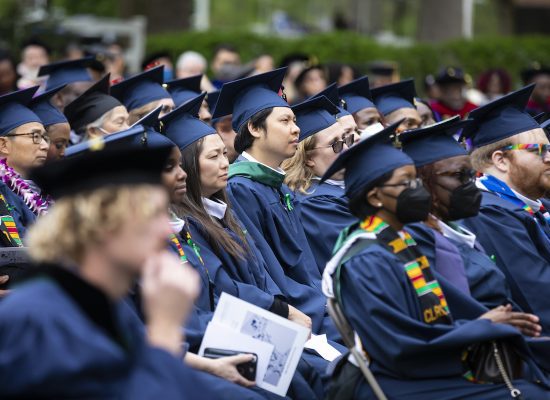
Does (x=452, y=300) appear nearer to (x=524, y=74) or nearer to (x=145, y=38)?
(x=524, y=74)


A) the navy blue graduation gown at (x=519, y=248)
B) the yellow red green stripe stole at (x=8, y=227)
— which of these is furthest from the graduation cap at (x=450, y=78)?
the yellow red green stripe stole at (x=8, y=227)

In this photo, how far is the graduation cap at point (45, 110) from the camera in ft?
25.1

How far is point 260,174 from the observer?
7.11 metres

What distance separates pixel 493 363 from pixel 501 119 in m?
2.24

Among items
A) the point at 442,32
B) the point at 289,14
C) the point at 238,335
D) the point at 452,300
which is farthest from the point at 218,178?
the point at 289,14

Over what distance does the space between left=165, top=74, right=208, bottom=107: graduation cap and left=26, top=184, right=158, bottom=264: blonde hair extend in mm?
5960

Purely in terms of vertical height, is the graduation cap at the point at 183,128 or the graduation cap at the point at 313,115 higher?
the graduation cap at the point at 183,128

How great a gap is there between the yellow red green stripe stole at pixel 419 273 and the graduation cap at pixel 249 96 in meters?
2.53

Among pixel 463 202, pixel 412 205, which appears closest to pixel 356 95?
pixel 463 202

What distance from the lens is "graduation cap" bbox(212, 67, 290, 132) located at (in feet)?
23.9

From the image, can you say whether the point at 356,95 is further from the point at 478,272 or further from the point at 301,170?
the point at 478,272

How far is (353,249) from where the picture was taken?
4.82 m

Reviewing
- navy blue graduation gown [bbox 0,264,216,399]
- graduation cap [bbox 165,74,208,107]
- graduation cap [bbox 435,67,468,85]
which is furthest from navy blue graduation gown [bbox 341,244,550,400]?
graduation cap [bbox 435,67,468,85]

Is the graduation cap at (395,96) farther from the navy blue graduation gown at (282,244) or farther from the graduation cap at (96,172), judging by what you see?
Result: the graduation cap at (96,172)
